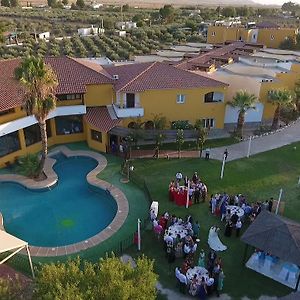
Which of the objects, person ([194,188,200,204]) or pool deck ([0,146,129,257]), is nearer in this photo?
pool deck ([0,146,129,257])

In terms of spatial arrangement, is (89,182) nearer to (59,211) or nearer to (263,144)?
(59,211)

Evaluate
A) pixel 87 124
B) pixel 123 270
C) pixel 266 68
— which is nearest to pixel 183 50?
pixel 266 68

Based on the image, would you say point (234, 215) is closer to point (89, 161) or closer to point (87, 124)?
point (89, 161)

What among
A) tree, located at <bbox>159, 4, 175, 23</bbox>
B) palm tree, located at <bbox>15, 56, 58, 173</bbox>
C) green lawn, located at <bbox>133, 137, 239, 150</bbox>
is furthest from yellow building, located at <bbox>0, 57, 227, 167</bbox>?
tree, located at <bbox>159, 4, 175, 23</bbox>

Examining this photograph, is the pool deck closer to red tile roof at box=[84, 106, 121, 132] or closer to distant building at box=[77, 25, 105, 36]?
red tile roof at box=[84, 106, 121, 132]

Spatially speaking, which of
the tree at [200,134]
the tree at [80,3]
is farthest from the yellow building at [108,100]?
the tree at [80,3]

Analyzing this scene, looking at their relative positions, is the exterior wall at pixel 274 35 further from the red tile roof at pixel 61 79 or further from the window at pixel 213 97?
the red tile roof at pixel 61 79

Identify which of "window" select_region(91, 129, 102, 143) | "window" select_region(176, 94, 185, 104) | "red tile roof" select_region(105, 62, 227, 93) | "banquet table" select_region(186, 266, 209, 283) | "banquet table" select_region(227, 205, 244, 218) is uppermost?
"red tile roof" select_region(105, 62, 227, 93)
